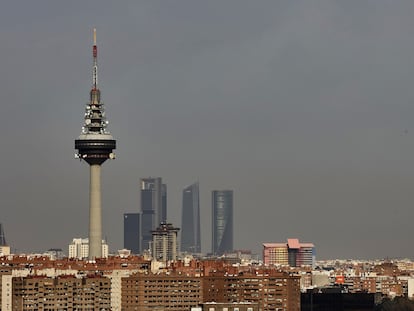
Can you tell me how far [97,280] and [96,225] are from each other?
32.2 metres

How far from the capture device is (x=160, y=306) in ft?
335

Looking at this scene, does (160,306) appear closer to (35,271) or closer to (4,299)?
(4,299)

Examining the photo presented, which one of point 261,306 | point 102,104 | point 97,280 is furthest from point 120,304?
point 102,104

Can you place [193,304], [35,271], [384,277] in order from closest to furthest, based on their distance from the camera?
[193,304], [35,271], [384,277]

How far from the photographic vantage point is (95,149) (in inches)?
5468

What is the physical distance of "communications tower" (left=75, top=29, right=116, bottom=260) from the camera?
137 metres

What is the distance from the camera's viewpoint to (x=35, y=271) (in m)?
117

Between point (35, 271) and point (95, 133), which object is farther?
point (95, 133)

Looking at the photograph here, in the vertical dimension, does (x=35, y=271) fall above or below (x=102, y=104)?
below

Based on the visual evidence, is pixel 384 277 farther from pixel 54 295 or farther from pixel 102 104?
pixel 54 295

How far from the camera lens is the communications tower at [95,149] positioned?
136625 millimetres

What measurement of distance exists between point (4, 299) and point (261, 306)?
1533 cm

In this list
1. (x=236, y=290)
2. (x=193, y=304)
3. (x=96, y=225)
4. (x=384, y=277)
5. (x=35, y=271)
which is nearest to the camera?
(x=193, y=304)

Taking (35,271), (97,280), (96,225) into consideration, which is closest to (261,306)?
(97,280)
